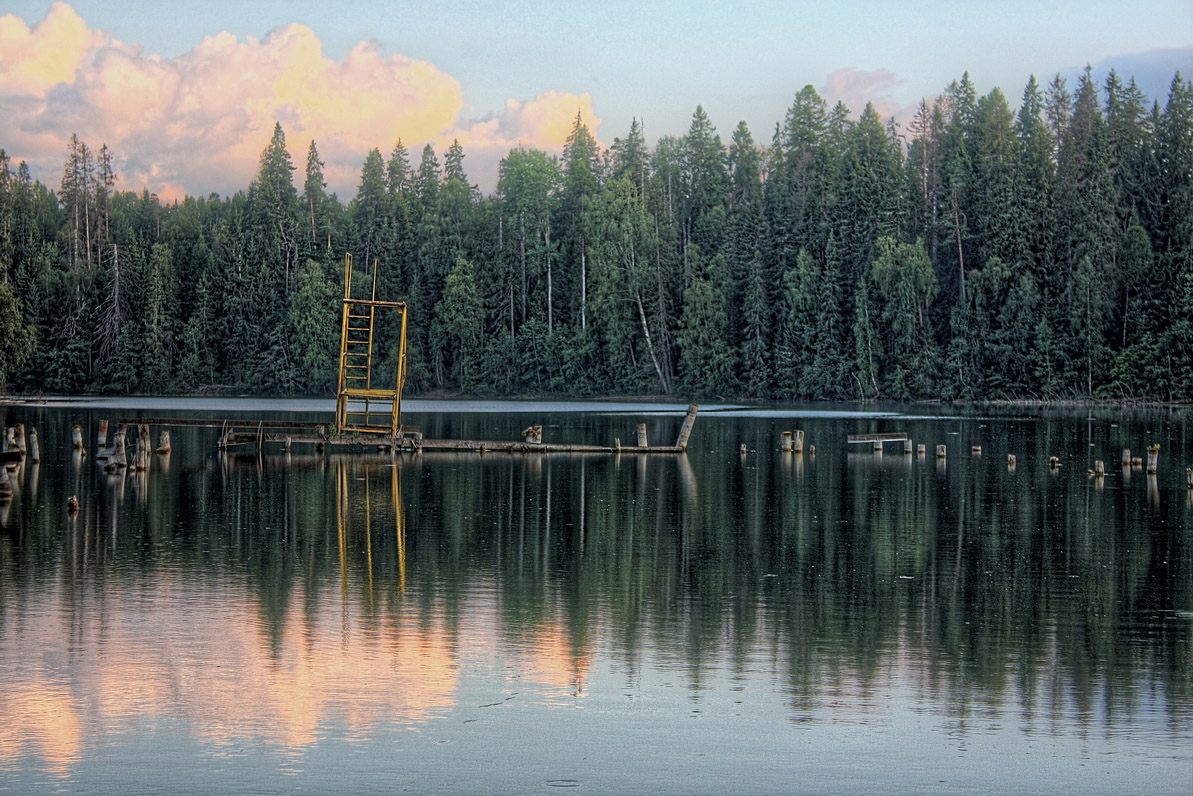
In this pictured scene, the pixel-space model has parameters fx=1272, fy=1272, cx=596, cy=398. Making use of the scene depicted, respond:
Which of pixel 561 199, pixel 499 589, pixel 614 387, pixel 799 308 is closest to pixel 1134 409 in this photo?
pixel 799 308

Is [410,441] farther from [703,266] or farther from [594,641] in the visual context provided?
[703,266]

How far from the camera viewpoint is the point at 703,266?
109812 mm

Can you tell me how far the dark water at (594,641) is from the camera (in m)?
10.8

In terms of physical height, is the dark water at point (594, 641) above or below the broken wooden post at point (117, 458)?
below

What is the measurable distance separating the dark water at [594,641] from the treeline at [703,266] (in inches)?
2515

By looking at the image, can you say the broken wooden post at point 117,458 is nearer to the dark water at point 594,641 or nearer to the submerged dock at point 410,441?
the submerged dock at point 410,441

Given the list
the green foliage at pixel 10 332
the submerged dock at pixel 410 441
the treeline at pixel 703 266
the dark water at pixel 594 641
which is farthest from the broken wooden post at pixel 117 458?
the treeline at pixel 703 266

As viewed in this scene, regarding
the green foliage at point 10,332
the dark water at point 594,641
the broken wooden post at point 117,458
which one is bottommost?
the dark water at point 594,641

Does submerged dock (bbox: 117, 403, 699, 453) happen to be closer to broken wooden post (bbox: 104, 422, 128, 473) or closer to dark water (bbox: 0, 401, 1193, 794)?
broken wooden post (bbox: 104, 422, 128, 473)

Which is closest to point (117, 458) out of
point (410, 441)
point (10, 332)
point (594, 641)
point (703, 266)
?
point (410, 441)

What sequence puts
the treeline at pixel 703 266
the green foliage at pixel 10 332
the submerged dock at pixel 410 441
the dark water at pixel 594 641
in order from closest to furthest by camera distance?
the dark water at pixel 594 641
the submerged dock at pixel 410 441
the green foliage at pixel 10 332
the treeline at pixel 703 266

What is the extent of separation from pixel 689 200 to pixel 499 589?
339ft

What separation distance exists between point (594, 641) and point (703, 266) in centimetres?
9619

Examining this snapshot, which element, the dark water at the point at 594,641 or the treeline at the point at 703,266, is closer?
the dark water at the point at 594,641
